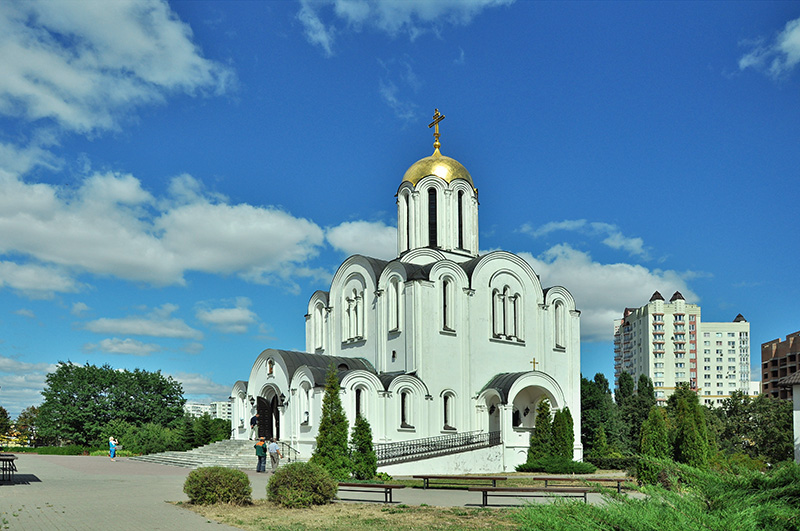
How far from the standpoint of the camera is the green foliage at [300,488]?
1354 centimetres

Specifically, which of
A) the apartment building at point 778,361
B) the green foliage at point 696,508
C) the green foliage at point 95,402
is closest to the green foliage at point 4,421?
the green foliage at point 95,402

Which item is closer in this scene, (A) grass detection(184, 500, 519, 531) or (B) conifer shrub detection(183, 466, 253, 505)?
(A) grass detection(184, 500, 519, 531)

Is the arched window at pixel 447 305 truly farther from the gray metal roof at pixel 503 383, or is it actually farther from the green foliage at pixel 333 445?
the green foliage at pixel 333 445

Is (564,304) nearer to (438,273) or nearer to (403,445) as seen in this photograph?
(438,273)

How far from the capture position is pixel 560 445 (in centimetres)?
2833

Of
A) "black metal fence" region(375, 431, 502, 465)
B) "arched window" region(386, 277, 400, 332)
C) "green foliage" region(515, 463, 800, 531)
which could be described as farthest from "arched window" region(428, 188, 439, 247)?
"green foliage" region(515, 463, 800, 531)

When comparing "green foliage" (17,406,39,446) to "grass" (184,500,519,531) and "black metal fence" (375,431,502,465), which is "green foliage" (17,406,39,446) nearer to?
"black metal fence" (375,431,502,465)

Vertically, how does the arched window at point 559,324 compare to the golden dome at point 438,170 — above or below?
below

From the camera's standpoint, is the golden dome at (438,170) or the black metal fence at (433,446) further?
the golden dome at (438,170)

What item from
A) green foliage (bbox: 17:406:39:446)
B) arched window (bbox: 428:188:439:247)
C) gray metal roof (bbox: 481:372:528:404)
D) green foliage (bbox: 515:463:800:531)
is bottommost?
green foliage (bbox: 17:406:39:446)

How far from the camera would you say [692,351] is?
103 metres

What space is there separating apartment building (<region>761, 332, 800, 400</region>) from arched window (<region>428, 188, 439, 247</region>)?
6133 centimetres

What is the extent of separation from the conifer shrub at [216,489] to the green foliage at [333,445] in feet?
19.1

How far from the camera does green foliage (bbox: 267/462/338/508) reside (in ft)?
44.4
